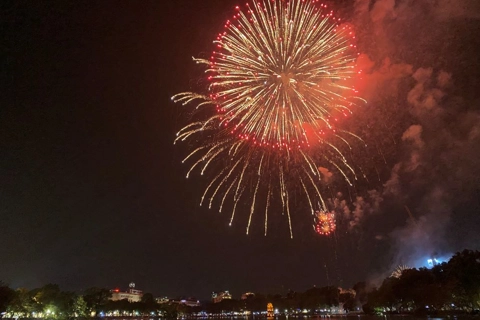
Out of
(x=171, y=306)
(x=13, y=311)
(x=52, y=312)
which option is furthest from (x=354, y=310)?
(x=13, y=311)

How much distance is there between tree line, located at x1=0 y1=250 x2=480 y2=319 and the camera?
71419mm

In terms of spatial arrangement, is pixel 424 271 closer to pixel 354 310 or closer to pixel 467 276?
pixel 467 276

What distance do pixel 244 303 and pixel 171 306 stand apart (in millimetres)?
36872

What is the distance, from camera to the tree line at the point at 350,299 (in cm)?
7142

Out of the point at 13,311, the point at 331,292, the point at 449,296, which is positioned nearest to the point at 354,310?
the point at 331,292

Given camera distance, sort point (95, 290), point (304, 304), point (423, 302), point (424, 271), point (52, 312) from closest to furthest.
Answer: point (423, 302) < point (424, 271) < point (52, 312) < point (95, 290) < point (304, 304)

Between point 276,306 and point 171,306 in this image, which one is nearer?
point 171,306

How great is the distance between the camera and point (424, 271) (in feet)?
283

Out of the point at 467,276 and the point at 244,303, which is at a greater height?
the point at 244,303

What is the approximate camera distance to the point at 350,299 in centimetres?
15538

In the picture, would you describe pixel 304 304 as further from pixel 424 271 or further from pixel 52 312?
pixel 52 312

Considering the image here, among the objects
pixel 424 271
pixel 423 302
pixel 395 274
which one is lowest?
pixel 423 302

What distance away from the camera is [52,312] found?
113m

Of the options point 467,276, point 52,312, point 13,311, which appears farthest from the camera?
point 52,312
